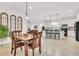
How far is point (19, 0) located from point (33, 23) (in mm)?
1211

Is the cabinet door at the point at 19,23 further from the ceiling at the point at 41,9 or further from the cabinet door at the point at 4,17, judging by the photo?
the cabinet door at the point at 4,17

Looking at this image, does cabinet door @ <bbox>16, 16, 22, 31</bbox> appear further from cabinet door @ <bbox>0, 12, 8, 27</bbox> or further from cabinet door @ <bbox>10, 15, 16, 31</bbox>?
cabinet door @ <bbox>0, 12, 8, 27</bbox>

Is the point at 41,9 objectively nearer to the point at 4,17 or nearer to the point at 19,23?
the point at 19,23

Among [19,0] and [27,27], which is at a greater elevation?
[19,0]

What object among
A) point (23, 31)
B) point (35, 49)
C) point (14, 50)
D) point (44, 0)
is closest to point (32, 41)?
point (35, 49)

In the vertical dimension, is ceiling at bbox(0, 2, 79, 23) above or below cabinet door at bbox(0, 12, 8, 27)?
above

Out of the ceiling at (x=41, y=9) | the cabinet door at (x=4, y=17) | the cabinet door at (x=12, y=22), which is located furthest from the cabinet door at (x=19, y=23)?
the cabinet door at (x=4, y=17)

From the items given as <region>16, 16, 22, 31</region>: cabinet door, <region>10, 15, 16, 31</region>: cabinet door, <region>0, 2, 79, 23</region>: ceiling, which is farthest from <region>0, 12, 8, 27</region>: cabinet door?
<region>16, 16, 22, 31</region>: cabinet door

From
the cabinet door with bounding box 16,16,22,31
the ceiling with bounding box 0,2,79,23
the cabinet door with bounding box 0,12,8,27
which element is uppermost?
the ceiling with bounding box 0,2,79,23

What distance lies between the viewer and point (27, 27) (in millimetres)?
5203

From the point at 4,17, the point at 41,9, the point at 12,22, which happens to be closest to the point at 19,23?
the point at 12,22

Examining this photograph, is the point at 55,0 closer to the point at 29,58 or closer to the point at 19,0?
the point at 19,0

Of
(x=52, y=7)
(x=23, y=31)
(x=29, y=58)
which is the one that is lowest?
(x=29, y=58)

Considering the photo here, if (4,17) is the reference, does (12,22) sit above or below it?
below
